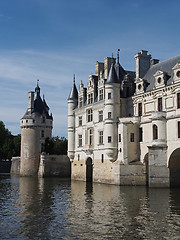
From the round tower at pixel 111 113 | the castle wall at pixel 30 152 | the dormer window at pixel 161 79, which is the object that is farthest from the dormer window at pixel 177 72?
the castle wall at pixel 30 152

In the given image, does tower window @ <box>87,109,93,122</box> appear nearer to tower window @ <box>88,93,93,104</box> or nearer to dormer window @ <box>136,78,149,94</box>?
tower window @ <box>88,93,93,104</box>

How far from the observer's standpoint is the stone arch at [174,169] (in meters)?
31.0

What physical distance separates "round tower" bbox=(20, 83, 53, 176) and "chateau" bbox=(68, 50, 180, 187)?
12220 mm

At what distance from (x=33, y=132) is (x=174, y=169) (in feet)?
106

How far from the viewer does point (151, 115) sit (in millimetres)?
32656

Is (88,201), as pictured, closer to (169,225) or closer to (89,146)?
(169,225)

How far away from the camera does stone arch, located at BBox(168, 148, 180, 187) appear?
102 ft

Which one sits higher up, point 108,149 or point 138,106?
point 138,106

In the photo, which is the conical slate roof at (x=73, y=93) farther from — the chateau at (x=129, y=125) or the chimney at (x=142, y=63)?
the chimney at (x=142, y=63)

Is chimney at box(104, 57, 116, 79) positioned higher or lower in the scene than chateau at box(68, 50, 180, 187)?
higher

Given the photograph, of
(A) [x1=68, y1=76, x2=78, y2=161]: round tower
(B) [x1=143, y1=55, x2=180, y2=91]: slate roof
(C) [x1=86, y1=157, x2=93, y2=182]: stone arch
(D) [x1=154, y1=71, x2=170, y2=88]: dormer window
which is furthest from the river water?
(A) [x1=68, y1=76, x2=78, y2=161]: round tower

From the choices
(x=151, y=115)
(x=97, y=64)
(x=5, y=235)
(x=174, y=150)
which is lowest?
(x=5, y=235)

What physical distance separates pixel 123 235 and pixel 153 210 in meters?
6.00

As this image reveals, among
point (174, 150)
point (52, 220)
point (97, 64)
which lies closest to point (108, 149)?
point (174, 150)
